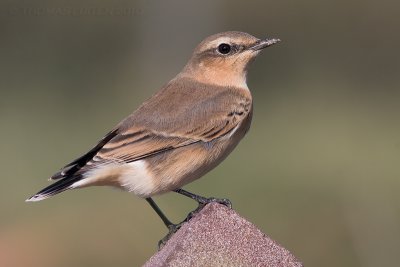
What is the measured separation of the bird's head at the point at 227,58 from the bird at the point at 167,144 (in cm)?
21

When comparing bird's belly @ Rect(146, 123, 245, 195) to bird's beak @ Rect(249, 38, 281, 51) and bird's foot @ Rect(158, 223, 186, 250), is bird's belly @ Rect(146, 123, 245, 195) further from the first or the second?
bird's beak @ Rect(249, 38, 281, 51)

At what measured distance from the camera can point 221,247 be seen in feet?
13.8

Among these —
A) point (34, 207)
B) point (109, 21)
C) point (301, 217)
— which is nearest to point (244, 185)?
point (301, 217)

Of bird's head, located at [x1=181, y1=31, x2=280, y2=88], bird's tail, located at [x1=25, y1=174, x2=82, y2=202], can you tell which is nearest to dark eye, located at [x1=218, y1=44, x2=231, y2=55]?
bird's head, located at [x1=181, y1=31, x2=280, y2=88]

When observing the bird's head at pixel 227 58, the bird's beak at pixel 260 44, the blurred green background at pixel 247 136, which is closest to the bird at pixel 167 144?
the bird's head at pixel 227 58

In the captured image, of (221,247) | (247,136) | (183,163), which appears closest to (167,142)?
(183,163)

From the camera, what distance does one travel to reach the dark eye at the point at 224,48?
731 cm

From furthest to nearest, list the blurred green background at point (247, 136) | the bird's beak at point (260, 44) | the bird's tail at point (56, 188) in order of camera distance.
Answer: the blurred green background at point (247, 136) < the bird's beak at point (260, 44) < the bird's tail at point (56, 188)

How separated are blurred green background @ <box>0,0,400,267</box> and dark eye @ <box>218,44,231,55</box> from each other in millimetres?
2992

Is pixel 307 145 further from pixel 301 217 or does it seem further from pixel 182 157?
pixel 182 157

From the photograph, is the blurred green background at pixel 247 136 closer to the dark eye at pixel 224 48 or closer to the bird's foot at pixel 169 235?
A: the dark eye at pixel 224 48

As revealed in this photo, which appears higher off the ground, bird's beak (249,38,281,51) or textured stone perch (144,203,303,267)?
textured stone perch (144,203,303,267)

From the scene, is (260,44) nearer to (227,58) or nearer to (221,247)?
(227,58)

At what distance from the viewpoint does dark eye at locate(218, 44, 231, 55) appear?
7.31 metres
